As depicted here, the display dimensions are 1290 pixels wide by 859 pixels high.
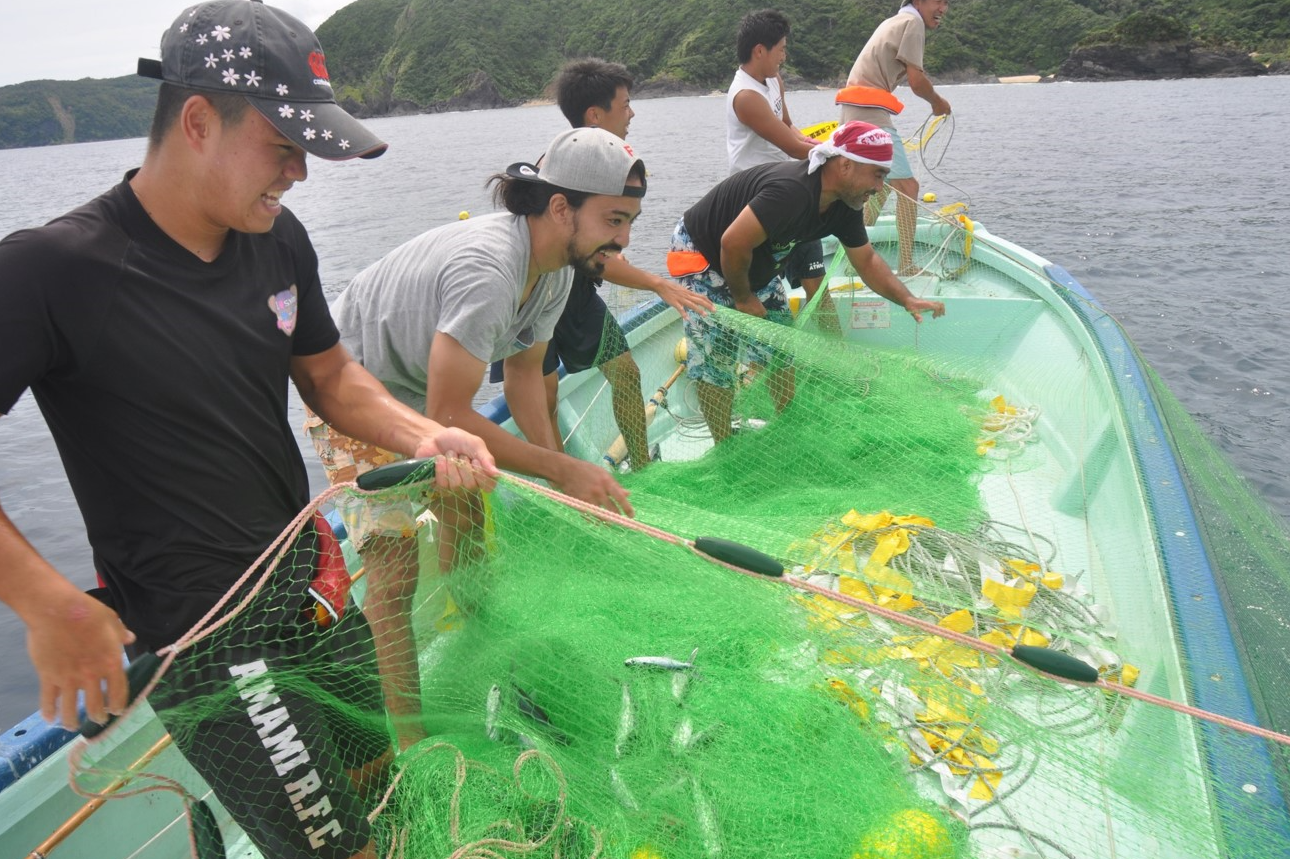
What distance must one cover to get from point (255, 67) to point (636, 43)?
75.9m

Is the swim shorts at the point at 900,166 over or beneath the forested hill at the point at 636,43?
beneath

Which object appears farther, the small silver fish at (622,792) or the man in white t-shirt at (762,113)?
the man in white t-shirt at (762,113)

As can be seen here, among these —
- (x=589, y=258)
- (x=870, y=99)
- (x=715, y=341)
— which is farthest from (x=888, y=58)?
(x=589, y=258)

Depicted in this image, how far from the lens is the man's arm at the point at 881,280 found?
13.7ft

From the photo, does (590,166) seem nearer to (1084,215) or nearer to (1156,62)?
(1084,215)

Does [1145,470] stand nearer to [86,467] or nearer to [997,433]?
[997,433]

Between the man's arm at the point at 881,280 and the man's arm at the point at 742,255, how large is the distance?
23.6 inches

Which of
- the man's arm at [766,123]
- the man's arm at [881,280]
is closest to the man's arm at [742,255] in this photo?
the man's arm at [881,280]

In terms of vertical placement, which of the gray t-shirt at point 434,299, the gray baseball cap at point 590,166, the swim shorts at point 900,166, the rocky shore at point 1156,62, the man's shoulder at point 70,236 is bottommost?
the gray t-shirt at point 434,299

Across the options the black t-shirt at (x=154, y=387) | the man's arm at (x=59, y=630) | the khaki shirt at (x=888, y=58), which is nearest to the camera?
the man's arm at (x=59, y=630)

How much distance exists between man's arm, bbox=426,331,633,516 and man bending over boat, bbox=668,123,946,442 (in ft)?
5.29

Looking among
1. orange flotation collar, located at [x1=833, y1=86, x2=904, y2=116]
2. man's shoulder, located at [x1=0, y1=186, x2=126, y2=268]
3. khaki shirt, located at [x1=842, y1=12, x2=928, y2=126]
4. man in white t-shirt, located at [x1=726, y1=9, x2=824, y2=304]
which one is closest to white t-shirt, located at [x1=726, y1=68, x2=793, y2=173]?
man in white t-shirt, located at [x1=726, y1=9, x2=824, y2=304]

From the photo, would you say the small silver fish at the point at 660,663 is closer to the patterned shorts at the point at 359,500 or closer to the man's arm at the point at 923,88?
the patterned shorts at the point at 359,500

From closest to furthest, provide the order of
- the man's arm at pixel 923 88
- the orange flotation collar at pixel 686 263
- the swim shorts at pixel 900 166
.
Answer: the orange flotation collar at pixel 686 263
the man's arm at pixel 923 88
the swim shorts at pixel 900 166
